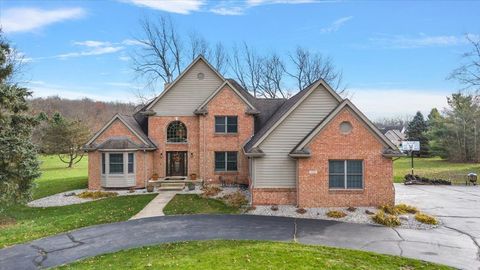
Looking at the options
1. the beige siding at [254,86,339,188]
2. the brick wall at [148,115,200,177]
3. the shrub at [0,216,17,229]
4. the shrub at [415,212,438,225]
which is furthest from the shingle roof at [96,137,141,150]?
the shrub at [415,212,438,225]

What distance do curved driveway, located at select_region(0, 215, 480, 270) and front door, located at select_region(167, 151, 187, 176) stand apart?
9918mm

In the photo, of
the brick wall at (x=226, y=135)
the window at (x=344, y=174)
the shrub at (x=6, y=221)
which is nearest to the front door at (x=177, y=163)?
the brick wall at (x=226, y=135)

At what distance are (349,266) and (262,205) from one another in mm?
8672

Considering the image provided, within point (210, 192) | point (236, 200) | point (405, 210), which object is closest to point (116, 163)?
point (210, 192)

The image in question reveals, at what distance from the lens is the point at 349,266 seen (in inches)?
373

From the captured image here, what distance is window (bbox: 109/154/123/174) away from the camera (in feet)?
76.5

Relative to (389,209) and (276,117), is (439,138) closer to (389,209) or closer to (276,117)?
(276,117)

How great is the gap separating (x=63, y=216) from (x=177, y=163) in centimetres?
989

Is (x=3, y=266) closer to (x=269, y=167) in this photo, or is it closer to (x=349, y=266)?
(x=349, y=266)

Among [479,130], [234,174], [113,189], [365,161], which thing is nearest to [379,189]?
[365,161]

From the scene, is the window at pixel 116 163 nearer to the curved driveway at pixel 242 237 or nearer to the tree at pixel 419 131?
the curved driveway at pixel 242 237

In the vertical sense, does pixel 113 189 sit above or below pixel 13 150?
below

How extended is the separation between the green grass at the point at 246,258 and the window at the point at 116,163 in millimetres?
12913

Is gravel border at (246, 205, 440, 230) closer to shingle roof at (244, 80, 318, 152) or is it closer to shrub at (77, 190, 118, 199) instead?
shingle roof at (244, 80, 318, 152)
